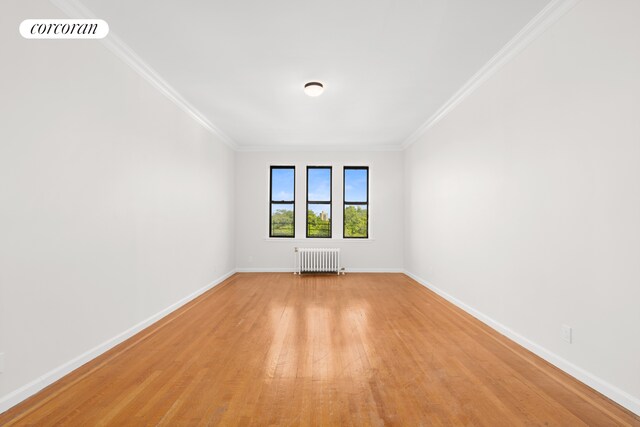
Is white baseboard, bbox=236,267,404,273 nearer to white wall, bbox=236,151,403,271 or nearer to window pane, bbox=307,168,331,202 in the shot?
white wall, bbox=236,151,403,271

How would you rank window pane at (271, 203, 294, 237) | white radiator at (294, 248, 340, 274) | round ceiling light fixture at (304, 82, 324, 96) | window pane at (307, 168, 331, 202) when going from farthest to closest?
window pane at (307, 168, 331, 202) < window pane at (271, 203, 294, 237) < white radiator at (294, 248, 340, 274) < round ceiling light fixture at (304, 82, 324, 96)

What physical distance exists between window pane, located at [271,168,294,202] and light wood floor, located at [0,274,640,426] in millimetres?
3826

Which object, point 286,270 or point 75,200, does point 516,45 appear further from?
point 286,270

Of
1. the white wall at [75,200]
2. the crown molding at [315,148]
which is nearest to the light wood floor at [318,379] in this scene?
the white wall at [75,200]

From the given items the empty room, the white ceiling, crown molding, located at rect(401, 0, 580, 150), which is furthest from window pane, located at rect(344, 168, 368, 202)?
crown molding, located at rect(401, 0, 580, 150)

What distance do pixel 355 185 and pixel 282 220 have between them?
6.46 ft

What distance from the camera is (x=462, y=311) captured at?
12.9ft

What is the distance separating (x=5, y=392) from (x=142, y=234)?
5.56 feet

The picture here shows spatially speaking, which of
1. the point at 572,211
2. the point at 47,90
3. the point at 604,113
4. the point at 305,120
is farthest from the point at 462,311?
the point at 47,90

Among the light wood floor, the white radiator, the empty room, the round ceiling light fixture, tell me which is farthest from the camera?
the white radiator

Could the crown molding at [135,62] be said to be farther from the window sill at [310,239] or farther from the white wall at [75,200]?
the window sill at [310,239]

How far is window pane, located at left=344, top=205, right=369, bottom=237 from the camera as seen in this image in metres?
7.12

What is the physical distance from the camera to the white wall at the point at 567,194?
1896 millimetres

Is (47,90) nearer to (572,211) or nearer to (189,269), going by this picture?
(189,269)
